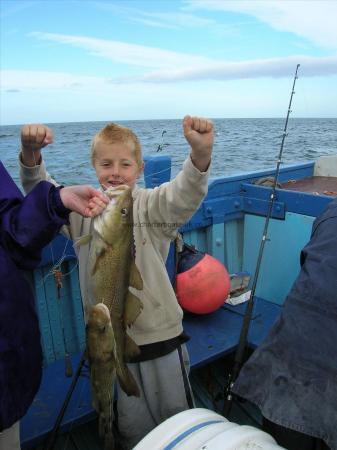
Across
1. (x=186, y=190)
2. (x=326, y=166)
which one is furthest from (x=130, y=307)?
(x=326, y=166)

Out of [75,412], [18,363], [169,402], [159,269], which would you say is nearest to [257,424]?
[169,402]

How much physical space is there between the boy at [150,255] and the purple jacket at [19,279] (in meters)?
0.40

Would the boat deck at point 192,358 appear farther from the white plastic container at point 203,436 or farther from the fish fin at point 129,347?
the white plastic container at point 203,436

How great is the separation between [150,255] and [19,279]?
0.84 meters

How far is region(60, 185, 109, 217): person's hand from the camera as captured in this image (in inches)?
76.0

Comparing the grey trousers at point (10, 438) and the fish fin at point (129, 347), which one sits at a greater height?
the fish fin at point (129, 347)

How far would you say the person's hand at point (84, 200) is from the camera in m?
1.93

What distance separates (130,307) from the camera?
2205 millimetres

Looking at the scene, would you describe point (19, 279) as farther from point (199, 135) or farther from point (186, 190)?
point (199, 135)

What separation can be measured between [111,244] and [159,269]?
2.38 feet

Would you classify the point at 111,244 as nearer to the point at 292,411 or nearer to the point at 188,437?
the point at 188,437

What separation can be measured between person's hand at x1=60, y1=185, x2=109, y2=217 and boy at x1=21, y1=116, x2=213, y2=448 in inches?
21.5

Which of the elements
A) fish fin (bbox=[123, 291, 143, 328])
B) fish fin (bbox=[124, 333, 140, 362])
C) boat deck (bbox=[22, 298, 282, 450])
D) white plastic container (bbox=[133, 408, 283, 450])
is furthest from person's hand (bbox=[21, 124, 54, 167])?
boat deck (bbox=[22, 298, 282, 450])

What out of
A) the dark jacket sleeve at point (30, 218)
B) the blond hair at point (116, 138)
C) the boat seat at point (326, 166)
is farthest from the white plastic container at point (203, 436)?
the boat seat at point (326, 166)
